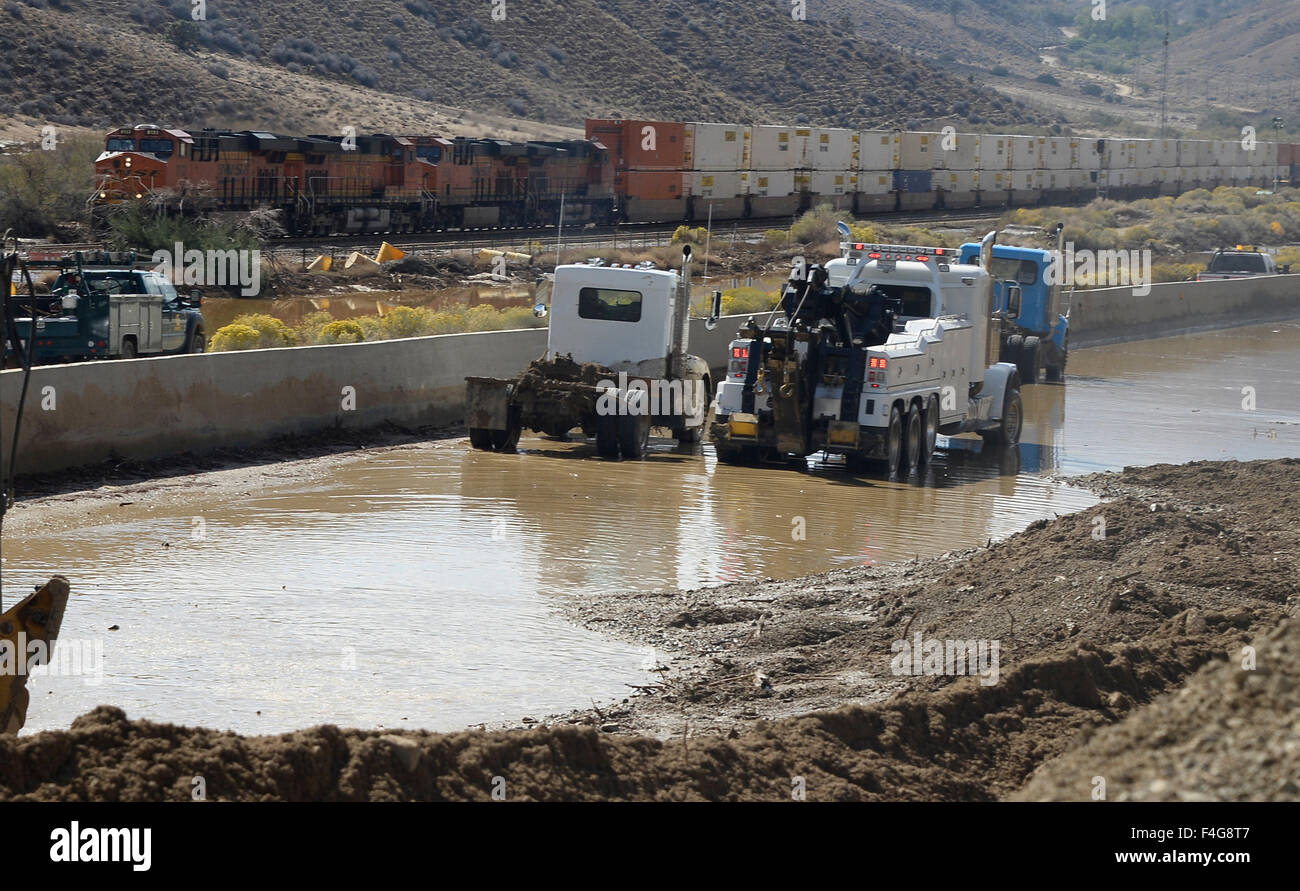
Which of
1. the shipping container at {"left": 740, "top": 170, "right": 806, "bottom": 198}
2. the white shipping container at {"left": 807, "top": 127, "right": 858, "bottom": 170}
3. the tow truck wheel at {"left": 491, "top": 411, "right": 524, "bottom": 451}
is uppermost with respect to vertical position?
the white shipping container at {"left": 807, "top": 127, "right": 858, "bottom": 170}

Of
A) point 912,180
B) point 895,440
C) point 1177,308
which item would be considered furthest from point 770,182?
point 895,440

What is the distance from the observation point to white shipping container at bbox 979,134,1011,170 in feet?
260

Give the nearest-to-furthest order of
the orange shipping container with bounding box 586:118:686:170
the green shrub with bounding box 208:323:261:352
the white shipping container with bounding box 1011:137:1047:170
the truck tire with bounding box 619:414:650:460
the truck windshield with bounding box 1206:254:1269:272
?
the truck tire with bounding box 619:414:650:460 → the green shrub with bounding box 208:323:261:352 → the truck windshield with bounding box 1206:254:1269:272 → the orange shipping container with bounding box 586:118:686:170 → the white shipping container with bounding box 1011:137:1047:170

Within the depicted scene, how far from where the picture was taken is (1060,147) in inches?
3393

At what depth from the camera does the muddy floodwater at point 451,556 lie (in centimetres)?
955

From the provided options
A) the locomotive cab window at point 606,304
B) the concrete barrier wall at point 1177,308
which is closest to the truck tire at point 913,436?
the locomotive cab window at point 606,304

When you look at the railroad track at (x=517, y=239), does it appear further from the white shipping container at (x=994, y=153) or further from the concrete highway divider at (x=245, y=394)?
the concrete highway divider at (x=245, y=394)

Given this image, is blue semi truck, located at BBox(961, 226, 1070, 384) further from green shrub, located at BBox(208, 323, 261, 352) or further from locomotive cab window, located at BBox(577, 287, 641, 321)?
green shrub, located at BBox(208, 323, 261, 352)

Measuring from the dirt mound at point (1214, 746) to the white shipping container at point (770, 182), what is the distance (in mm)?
61862

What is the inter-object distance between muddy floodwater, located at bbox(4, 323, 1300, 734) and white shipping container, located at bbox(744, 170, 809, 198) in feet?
146

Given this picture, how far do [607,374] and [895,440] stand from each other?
3.54 m

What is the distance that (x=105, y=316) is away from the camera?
2206 cm

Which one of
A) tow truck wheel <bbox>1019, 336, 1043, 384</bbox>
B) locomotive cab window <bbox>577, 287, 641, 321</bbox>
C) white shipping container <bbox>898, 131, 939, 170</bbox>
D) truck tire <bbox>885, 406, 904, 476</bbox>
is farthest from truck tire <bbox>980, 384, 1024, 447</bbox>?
white shipping container <bbox>898, 131, 939, 170</bbox>

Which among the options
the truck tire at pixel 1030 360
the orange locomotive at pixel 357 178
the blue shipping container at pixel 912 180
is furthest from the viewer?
the blue shipping container at pixel 912 180
